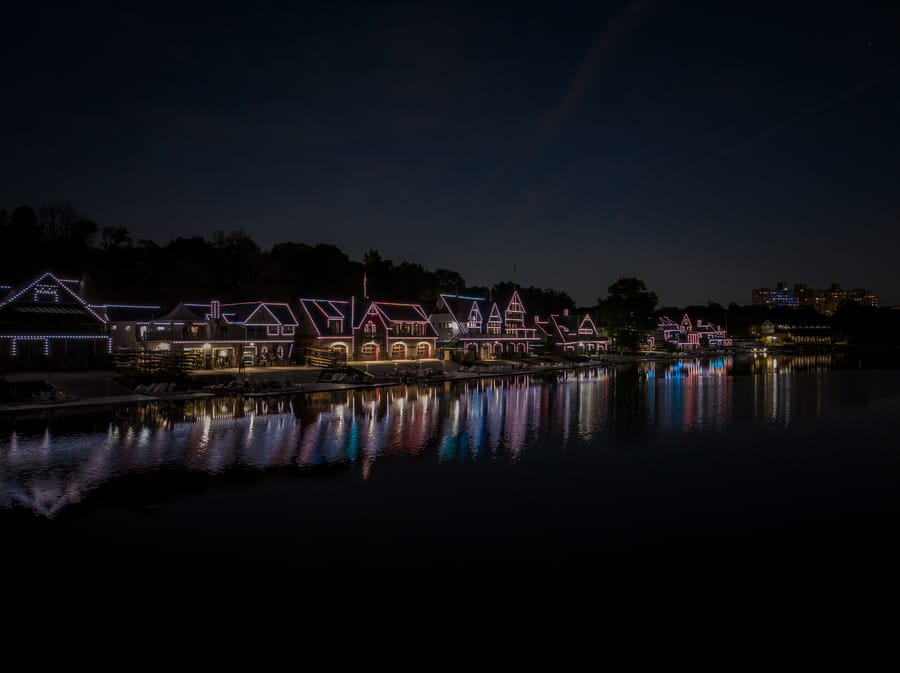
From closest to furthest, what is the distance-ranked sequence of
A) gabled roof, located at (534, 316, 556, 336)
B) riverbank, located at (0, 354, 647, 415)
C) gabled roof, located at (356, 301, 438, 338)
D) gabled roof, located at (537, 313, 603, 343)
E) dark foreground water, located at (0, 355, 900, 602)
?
dark foreground water, located at (0, 355, 900, 602)
riverbank, located at (0, 354, 647, 415)
gabled roof, located at (356, 301, 438, 338)
gabled roof, located at (534, 316, 556, 336)
gabled roof, located at (537, 313, 603, 343)

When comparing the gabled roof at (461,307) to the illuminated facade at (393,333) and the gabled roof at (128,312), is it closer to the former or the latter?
the illuminated facade at (393,333)

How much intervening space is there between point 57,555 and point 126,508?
3049 mm

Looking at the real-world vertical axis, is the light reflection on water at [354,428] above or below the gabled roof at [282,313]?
below

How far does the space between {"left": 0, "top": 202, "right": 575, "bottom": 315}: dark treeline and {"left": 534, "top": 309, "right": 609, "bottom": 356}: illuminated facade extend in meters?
21.7

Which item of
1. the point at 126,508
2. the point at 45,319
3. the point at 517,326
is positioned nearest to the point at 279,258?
the point at 517,326

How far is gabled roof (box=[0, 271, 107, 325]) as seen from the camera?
43.0m

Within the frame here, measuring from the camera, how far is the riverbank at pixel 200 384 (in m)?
33.6

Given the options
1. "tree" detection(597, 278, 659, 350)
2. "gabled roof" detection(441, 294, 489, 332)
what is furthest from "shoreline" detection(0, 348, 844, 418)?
"tree" detection(597, 278, 659, 350)

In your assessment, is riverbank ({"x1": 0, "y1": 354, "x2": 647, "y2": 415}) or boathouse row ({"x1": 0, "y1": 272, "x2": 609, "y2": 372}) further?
boathouse row ({"x1": 0, "y1": 272, "x2": 609, "y2": 372})

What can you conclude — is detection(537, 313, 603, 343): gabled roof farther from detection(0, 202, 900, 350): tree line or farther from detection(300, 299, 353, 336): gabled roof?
detection(300, 299, 353, 336): gabled roof

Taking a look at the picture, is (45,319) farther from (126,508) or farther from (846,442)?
(846,442)

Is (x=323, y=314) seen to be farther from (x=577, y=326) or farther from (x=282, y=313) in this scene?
(x=577, y=326)

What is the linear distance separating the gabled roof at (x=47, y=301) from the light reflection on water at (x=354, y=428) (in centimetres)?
1741

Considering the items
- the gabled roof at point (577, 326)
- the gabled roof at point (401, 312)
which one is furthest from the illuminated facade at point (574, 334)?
the gabled roof at point (401, 312)
